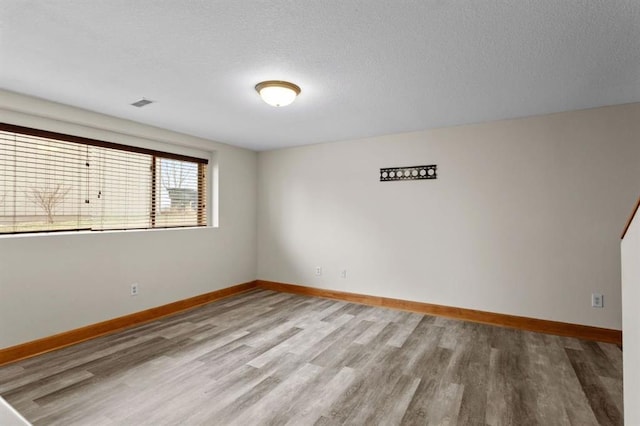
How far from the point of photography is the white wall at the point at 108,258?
2801 mm

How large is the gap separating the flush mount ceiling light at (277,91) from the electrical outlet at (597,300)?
139 inches

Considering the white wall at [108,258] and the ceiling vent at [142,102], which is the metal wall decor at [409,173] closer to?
the white wall at [108,258]

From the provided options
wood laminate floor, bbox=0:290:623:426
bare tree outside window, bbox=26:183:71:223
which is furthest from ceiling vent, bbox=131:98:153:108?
wood laminate floor, bbox=0:290:623:426

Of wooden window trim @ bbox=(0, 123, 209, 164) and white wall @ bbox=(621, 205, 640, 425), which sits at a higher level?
wooden window trim @ bbox=(0, 123, 209, 164)

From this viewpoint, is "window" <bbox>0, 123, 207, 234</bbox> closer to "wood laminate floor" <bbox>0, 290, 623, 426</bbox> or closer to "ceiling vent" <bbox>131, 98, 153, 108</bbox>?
"ceiling vent" <bbox>131, 98, 153, 108</bbox>

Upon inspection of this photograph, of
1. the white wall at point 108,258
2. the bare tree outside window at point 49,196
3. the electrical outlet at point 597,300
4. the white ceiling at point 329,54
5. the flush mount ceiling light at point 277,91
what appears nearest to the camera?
the white ceiling at point 329,54

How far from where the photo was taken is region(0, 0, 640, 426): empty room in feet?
6.29

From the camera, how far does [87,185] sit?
11.1ft

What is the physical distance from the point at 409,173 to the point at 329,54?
239 centimetres

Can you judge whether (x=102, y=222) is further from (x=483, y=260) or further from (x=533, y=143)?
(x=533, y=143)

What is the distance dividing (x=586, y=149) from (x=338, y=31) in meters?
2.98

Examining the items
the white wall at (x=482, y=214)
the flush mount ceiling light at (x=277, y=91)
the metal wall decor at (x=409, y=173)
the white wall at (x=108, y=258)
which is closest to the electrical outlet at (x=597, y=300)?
the white wall at (x=482, y=214)

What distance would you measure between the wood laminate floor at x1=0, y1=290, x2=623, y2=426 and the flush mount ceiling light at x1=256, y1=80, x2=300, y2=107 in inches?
88.3

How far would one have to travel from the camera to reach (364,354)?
9.41ft
